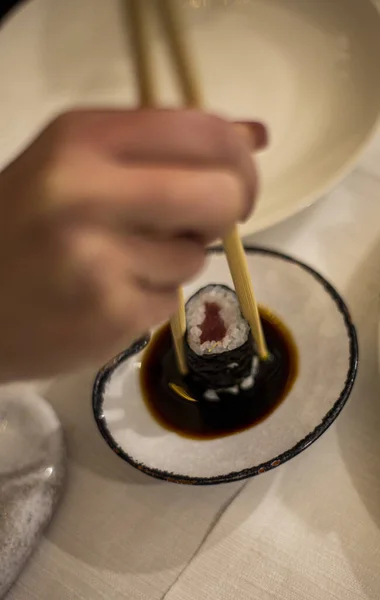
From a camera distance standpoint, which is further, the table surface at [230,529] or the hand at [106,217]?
the table surface at [230,529]

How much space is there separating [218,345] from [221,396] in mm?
55

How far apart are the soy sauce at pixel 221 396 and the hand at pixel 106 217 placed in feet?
0.90

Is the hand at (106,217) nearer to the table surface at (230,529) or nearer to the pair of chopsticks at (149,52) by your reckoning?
the pair of chopsticks at (149,52)

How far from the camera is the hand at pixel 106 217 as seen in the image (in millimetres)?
216

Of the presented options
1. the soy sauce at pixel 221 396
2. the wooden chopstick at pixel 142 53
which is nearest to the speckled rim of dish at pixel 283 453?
the soy sauce at pixel 221 396

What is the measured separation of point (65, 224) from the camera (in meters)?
0.21

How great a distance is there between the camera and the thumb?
263 millimetres

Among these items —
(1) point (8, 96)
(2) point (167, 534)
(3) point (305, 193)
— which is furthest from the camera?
(1) point (8, 96)

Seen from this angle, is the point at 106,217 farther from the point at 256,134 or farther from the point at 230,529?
the point at 230,529

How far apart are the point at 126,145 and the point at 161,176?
20 millimetres

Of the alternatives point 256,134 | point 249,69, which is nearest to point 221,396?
point 256,134

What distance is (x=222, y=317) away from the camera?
1.66ft

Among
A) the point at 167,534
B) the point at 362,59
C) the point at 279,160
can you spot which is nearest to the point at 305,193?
the point at 279,160

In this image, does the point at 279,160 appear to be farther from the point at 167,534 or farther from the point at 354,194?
the point at 167,534
